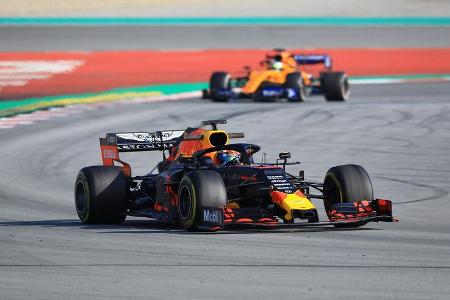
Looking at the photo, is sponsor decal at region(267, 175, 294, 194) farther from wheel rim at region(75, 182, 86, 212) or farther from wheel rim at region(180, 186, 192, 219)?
wheel rim at region(75, 182, 86, 212)

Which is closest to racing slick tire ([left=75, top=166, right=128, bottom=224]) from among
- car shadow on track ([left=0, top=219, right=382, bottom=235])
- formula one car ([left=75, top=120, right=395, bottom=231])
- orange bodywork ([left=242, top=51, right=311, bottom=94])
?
formula one car ([left=75, top=120, right=395, bottom=231])

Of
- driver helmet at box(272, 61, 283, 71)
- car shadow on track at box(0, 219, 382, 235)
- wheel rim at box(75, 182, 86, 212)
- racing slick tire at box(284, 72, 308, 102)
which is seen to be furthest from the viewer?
driver helmet at box(272, 61, 283, 71)

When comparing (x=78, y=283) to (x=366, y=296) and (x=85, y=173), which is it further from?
(x=85, y=173)

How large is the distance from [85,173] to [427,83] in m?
26.6

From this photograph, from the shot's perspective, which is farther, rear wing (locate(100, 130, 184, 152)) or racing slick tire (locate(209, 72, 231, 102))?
racing slick tire (locate(209, 72, 231, 102))

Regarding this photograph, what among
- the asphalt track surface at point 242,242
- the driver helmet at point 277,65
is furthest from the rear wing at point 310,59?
the asphalt track surface at point 242,242

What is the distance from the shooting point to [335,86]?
33125mm

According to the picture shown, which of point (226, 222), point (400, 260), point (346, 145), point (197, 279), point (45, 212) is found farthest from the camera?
point (346, 145)

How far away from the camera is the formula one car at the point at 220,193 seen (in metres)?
12.8

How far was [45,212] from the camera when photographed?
16.1m

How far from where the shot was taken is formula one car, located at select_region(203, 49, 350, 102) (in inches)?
1298

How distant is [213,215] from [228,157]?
1.50 meters

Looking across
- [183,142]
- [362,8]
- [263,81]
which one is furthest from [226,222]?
[362,8]

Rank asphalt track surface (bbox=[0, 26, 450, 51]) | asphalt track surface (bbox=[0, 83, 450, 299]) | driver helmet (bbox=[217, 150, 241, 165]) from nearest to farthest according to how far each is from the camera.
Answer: asphalt track surface (bbox=[0, 83, 450, 299]) < driver helmet (bbox=[217, 150, 241, 165]) < asphalt track surface (bbox=[0, 26, 450, 51])
